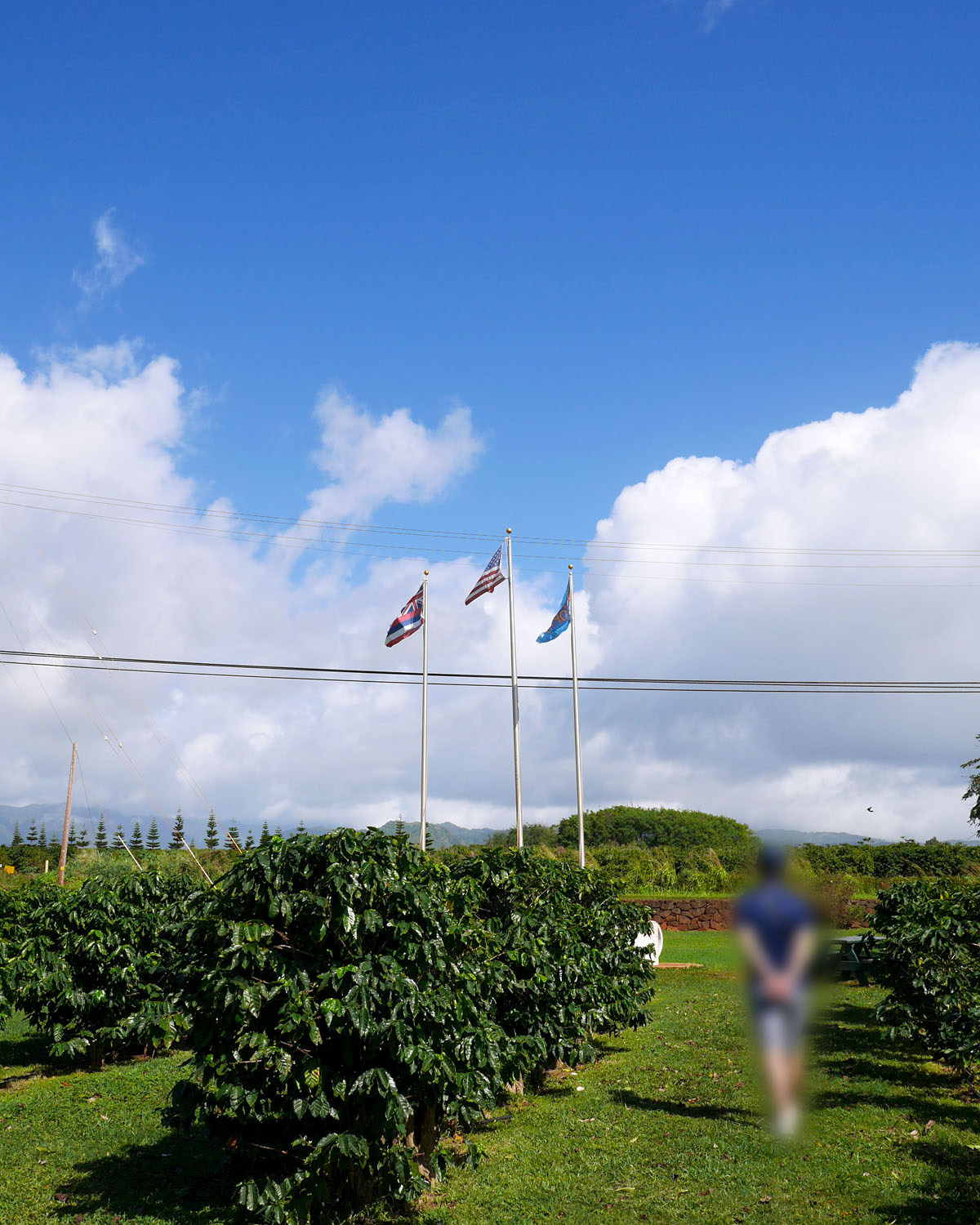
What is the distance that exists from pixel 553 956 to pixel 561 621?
16.0 metres

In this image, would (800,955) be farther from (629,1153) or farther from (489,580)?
(489,580)

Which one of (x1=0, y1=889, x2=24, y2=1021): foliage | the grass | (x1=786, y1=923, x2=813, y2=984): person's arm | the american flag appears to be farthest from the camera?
the american flag

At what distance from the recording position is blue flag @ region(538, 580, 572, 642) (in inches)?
1004

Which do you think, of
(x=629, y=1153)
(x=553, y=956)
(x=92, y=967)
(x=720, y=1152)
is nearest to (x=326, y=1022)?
(x=629, y=1153)

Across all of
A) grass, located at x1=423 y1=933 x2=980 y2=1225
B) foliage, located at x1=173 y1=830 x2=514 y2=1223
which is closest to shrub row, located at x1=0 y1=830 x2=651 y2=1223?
foliage, located at x1=173 y1=830 x2=514 y2=1223

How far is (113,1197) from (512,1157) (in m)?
3.37

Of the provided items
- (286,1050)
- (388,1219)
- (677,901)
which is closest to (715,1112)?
(388,1219)

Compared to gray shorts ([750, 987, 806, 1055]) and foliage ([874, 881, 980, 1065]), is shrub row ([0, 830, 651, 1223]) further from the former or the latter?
gray shorts ([750, 987, 806, 1055])

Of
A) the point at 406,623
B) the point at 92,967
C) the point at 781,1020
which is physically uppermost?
the point at 406,623

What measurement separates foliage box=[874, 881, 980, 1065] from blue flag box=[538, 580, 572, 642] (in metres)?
14.7

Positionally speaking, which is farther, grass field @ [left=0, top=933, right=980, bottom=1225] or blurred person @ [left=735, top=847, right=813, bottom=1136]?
grass field @ [left=0, top=933, right=980, bottom=1225]

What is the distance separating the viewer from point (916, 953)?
1059 centimetres

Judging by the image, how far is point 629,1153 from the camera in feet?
26.3

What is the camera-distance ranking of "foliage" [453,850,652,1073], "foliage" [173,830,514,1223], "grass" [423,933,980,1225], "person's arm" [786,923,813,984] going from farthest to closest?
1. "foliage" [453,850,652,1073]
2. "grass" [423,933,980,1225]
3. "foliage" [173,830,514,1223]
4. "person's arm" [786,923,813,984]
